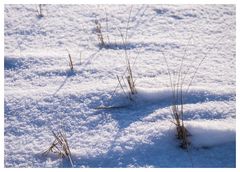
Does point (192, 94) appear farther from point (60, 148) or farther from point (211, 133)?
point (60, 148)

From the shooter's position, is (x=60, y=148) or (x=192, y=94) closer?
(x=60, y=148)

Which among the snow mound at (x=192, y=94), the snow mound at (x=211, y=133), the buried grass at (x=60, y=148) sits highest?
the snow mound at (x=192, y=94)

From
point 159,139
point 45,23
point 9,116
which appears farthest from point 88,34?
point 159,139

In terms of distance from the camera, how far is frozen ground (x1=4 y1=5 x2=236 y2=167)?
61.2 inches

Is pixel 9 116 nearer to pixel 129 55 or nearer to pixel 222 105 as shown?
pixel 129 55

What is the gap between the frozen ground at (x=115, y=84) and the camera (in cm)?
155

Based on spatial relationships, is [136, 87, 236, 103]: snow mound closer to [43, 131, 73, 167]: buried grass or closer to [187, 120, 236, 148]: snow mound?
[187, 120, 236, 148]: snow mound

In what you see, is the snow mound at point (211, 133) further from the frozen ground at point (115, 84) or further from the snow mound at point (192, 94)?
the snow mound at point (192, 94)

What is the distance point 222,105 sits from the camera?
1.68 meters

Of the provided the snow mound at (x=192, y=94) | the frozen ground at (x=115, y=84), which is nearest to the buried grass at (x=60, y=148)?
the frozen ground at (x=115, y=84)

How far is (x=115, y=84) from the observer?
182cm

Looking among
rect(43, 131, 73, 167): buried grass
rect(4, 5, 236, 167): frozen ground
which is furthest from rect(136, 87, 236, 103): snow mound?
rect(43, 131, 73, 167): buried grass

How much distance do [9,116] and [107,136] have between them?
46 cm

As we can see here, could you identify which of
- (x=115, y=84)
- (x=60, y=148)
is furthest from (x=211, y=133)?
(x=60, y=148)
